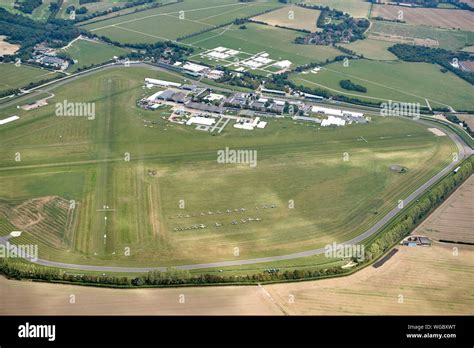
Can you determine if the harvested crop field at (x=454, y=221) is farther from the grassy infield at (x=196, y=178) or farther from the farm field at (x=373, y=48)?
the farm field at (x=373, y=48)

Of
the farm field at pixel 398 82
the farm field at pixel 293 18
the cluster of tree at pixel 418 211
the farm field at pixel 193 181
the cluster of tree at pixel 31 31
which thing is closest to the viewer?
the cluster of tree at pixel 418 211

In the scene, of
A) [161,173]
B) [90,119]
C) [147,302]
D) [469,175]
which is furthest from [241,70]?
[147,302]

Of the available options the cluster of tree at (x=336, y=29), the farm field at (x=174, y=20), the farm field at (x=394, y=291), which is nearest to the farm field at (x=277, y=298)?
the farm field at (x=394, y=291)

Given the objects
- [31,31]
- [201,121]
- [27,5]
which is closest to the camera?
[201,121]

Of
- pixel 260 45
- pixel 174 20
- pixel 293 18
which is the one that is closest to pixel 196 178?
pixel 260 45

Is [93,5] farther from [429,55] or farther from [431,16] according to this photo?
[431,16]

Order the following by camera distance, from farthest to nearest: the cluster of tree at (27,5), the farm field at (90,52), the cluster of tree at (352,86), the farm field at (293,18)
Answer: the farm field at (293,18) < the cluster of tree at (27,5) < the farm field at (90,52) < the cluster of tree at (352,86)
